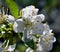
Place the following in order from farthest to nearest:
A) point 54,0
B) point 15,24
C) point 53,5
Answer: point 53,5 < point 54,0 < point 15,24

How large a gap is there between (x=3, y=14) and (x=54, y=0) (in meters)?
2.00

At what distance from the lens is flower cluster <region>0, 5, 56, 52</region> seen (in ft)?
4.37

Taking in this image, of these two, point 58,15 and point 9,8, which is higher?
point 9,8

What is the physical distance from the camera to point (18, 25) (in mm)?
1349

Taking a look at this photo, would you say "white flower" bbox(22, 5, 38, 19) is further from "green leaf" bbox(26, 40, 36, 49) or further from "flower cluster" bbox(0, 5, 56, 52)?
"green leaf" bbox(26, 40, 36, 49)

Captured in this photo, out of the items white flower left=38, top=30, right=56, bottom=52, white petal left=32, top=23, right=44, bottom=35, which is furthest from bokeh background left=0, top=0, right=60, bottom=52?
white petal left=32, top=23, right=44, bottom=35

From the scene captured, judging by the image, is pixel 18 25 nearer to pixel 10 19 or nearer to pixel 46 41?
pixel 10 19

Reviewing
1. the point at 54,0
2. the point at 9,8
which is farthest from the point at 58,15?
the point at 9,8

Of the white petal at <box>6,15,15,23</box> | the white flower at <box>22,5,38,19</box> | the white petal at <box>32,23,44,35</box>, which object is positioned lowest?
the white petal at <box>32,23,44,35</box>

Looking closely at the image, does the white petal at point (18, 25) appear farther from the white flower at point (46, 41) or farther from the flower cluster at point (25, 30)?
the white flower at point (46, 41)

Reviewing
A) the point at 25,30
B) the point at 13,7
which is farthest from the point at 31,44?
the point at 13,7

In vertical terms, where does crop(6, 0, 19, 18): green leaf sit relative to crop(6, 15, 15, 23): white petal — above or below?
above

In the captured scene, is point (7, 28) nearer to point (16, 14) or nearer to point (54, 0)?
point (16, 14)

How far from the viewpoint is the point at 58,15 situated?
401 centimetres
